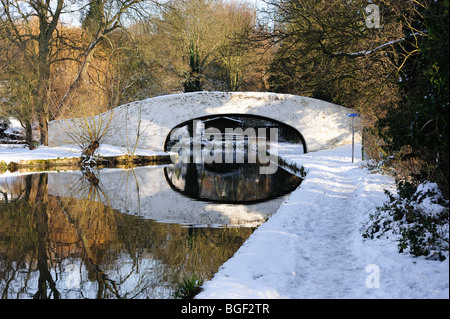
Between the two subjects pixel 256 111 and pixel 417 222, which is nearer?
pixel 417 222

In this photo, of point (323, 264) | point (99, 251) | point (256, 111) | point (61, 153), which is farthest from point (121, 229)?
point (256, 111)

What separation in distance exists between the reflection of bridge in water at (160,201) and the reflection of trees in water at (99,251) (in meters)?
0.62

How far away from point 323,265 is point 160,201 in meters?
6.41

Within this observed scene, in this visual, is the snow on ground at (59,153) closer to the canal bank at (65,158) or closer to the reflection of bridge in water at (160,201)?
the canal bank at (65,158)

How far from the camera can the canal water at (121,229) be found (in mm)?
5031

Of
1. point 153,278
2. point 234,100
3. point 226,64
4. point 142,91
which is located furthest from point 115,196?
point 226,64

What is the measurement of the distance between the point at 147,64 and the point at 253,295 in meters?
29.4

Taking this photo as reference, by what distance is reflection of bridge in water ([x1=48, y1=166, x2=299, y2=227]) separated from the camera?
336 inches

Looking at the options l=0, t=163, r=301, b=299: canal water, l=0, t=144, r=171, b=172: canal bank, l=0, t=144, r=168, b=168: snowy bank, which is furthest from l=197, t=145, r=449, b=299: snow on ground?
l=0, t=144, r=168, b=168: snowy bank

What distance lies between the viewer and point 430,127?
461 cm

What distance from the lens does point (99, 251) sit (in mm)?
6211

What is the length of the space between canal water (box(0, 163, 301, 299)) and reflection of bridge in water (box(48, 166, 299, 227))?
0.08 ft

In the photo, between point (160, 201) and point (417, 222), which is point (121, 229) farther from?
point (417, 222)

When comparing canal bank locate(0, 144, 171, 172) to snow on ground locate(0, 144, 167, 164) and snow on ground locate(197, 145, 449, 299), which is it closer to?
snow on ground locate(0, 144, 167, 164)
